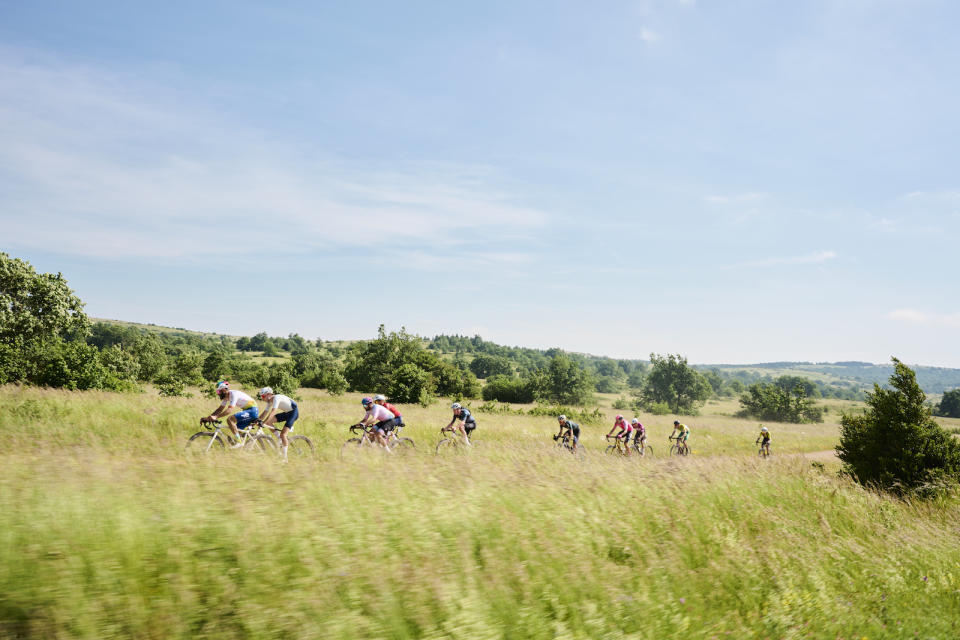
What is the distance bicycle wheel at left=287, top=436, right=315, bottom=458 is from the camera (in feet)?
34.8

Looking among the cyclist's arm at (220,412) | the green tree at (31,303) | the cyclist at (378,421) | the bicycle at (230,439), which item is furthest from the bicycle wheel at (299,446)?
the green tree at (31,303)

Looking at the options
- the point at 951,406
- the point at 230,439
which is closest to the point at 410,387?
the point at 230,439

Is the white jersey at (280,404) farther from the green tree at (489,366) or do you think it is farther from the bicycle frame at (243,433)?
the green tree at (489,366)

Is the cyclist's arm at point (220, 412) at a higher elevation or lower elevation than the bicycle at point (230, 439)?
higher

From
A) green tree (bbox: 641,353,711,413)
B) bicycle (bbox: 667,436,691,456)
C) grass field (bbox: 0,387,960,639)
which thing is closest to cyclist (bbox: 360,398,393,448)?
grass field (bbox: 0,387,960,639)

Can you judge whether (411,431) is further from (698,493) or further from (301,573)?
(301,573)

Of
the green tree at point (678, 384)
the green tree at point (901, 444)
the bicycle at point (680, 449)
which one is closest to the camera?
the green tree at point (901, 444)

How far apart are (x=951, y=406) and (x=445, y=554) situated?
14074 cm

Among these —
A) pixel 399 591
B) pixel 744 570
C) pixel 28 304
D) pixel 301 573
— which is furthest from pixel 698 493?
pixel 28 304

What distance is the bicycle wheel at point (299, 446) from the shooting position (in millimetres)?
10622

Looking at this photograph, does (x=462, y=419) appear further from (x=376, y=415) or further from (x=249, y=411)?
(x=249, y=411)

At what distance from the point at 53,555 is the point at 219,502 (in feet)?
4.38

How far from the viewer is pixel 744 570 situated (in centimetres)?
493

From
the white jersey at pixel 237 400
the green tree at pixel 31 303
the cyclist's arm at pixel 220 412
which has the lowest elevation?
the cyclist's arm at pixel 220 412
